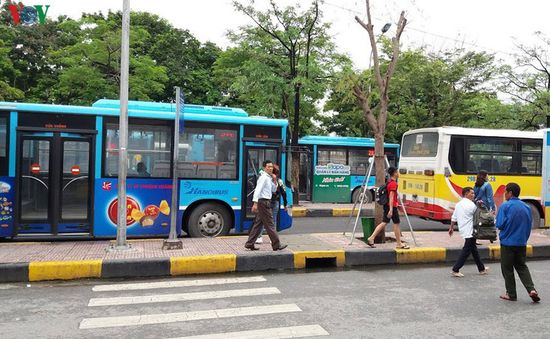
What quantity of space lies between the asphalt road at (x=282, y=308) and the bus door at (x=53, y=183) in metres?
2.35

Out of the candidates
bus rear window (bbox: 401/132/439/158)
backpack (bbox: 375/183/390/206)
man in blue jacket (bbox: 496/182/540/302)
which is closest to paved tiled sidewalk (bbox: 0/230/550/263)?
backpack (bbox: 375/183/390/206)

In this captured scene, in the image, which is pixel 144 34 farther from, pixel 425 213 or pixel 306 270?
pixel 306 270

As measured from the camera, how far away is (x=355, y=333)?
479cm

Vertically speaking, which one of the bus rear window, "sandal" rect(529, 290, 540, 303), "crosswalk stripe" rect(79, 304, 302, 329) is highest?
the bus rear window

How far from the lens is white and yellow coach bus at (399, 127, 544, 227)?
12.2 m

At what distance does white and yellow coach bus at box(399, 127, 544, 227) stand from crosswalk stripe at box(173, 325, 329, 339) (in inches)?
322

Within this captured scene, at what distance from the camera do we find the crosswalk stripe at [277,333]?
15.4 ft

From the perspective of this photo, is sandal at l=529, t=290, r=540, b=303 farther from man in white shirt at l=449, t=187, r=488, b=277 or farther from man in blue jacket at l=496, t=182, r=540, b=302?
man in white shirt at l=449, t=187, r=488, b=277

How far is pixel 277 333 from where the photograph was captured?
15.7 ft

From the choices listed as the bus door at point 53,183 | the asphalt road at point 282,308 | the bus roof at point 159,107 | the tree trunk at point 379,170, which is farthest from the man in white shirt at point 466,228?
the bus door at point 53,183

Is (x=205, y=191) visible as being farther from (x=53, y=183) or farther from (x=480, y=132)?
(x=480, y=132)

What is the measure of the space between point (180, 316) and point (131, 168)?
15.5 feet

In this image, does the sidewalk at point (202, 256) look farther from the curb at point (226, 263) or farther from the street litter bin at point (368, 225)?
the street litter bin at point (368, 225)

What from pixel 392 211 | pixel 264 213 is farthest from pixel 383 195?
pixel 264 213
